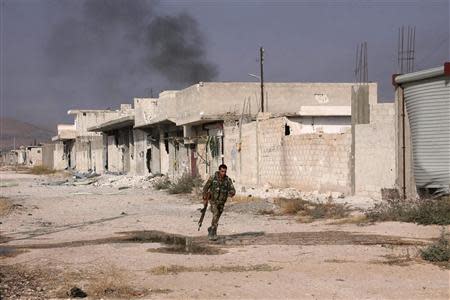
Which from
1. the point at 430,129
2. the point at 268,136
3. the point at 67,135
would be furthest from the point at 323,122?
the point at 67,135

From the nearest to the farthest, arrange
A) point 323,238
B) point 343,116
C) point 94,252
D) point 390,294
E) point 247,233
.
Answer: point 390,294 < point 94,252 < point 323,238 < point 247,233 < point 343,116

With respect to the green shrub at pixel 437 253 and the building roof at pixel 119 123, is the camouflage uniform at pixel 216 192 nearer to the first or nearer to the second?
the green shrub at pixel 437 253

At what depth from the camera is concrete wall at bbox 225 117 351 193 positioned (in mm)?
19827

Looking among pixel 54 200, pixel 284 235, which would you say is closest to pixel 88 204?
pixel 54 200

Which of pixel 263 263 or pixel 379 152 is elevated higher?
pixel 379 152

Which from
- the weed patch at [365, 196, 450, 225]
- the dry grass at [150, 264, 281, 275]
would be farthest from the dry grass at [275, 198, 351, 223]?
the dry grass at [150, 264, 281, 275]

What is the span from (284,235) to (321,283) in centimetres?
520

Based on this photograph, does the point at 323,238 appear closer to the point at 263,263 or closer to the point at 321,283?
the point at 263,263

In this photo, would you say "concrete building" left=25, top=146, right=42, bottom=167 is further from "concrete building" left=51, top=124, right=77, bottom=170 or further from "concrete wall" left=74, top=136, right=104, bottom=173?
"concrete wall" left=74, top=136, right=104, bottom=173

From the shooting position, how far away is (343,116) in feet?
102

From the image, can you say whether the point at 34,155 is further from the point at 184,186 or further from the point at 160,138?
the point at 184,186

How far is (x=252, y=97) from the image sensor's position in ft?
109

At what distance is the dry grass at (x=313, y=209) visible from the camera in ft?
53.4

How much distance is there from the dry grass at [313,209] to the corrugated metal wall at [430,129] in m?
2.07
